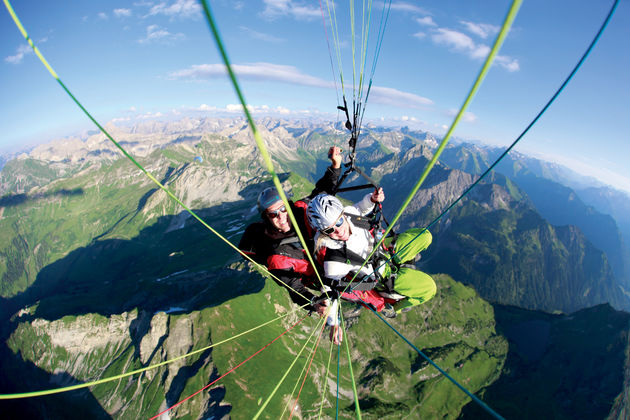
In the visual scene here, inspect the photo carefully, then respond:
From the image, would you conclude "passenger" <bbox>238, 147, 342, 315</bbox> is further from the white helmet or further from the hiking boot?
the hiking boot

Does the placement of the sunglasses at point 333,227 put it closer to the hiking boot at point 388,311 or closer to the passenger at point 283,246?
the passenger at point 283,246

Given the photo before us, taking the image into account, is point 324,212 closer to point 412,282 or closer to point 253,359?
point 412,282

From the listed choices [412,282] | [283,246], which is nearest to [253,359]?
[412,282]

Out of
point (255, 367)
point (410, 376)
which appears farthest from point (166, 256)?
point (410, 376)

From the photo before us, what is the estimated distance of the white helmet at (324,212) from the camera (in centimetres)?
621

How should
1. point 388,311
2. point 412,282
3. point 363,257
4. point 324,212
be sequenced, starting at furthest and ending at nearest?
point 388,311
point 412,282
point 363,257
point 324,212

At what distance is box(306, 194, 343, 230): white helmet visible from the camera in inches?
244

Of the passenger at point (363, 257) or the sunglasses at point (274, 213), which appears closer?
the passenger at point (363, 257)

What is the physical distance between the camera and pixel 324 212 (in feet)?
20.4

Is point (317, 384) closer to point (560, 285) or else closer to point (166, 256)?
point (166, 256)

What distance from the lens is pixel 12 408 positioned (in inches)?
3068

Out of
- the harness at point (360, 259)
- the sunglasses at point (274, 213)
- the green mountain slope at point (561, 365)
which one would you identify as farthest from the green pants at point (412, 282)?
the green mountain slope at point (561, 365)

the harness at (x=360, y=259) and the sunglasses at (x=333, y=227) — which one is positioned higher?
the sunglasses at (x=333, y=227)

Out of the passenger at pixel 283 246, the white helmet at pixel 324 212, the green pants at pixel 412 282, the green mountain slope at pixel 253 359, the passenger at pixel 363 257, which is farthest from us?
the green mountain slope at pixel 253 359
